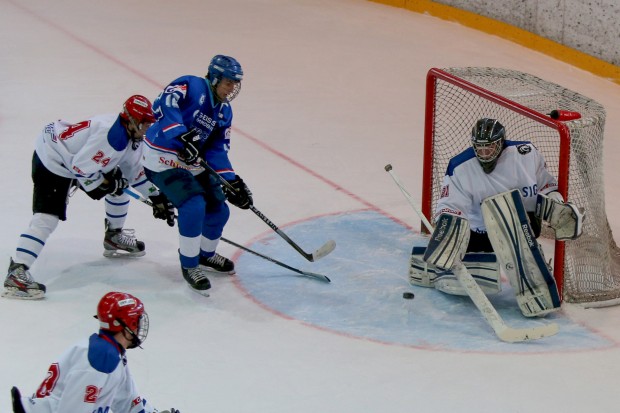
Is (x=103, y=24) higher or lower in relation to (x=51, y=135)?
lower

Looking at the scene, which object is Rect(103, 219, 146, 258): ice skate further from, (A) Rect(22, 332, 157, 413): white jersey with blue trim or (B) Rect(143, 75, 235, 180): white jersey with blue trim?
(A) Rect(22, 332, 157, 413): white jersey with blue trim

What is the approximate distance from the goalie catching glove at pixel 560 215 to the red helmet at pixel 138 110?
5.79 ft

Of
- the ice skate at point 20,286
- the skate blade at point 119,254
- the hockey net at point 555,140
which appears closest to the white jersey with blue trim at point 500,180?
the hockey net at point 555,140

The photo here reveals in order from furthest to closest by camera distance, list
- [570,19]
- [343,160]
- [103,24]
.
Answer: [103,24] → [570,19] → [343,160]

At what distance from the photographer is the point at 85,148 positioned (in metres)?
5.22

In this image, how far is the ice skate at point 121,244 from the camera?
5.82m

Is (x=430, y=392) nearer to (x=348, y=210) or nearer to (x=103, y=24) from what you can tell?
(x=348, y=210)

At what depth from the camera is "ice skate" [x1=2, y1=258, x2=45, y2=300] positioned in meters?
5.26

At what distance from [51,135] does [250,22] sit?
5.34 metres

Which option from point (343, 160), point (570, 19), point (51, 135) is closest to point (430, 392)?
point (51, 135)

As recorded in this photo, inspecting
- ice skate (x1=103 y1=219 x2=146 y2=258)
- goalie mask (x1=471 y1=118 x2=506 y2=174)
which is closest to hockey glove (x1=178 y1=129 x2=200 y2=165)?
ice skate (x1=103 y1=219 x2=146 y2=258)

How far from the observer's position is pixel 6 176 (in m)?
6.90

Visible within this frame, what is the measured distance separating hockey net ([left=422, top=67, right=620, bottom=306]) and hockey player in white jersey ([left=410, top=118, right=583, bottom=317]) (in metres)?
0.14

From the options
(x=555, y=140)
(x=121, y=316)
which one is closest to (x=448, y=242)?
(x=555, y=140)
